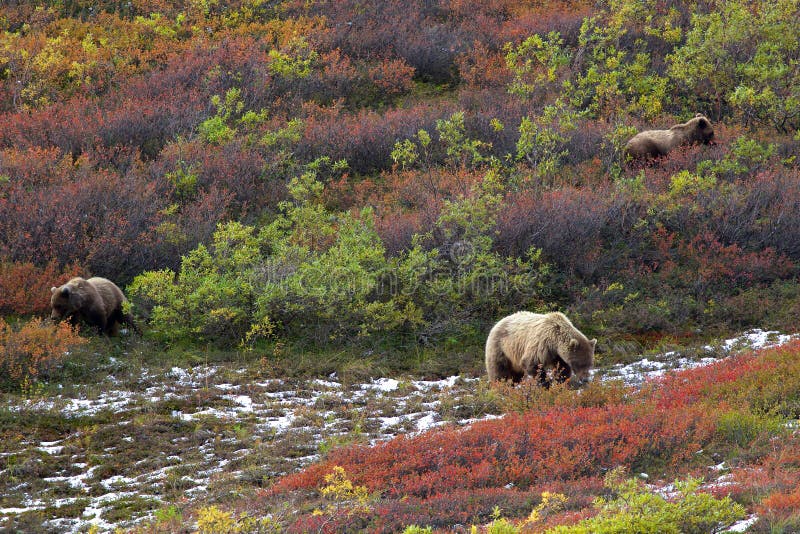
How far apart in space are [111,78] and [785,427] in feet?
67.7

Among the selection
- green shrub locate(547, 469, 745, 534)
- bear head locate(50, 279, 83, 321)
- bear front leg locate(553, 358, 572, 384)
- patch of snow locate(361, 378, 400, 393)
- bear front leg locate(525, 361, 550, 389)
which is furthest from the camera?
bear head locate(50, 279, 83, 321)

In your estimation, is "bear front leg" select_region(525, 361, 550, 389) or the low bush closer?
"bear front leg" select_region(525, 361, 550, 389)

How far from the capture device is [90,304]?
13367 millimetres

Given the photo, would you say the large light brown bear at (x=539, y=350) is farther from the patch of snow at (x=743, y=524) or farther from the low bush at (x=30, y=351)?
the low bush at (x=30, y=351)

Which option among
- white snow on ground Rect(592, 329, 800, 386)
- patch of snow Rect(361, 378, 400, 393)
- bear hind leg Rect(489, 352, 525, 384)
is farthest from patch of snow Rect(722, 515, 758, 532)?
patch of snow Rect(361, 378, 400, 393)

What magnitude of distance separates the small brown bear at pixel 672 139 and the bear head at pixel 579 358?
10.2 m

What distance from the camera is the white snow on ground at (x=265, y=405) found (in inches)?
342

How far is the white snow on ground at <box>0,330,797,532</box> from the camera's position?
8680 mm

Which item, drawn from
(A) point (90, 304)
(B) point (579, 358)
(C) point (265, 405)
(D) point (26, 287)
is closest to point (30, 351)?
(A) point (90, 304)

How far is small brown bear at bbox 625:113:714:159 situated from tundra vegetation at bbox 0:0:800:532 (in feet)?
1.34

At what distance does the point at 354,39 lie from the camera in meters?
25.8

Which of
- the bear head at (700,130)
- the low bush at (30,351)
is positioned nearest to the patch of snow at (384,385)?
the low bush at (30,351)

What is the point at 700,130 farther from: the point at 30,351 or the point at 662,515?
the point at 30,351

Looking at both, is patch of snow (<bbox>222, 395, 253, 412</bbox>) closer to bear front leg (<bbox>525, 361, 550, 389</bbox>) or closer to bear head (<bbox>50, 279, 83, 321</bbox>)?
bear head (<bbox>50, 279, 83, 321</bbox>)
